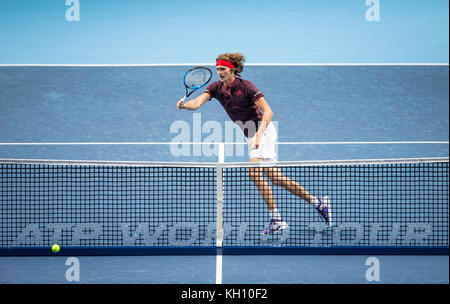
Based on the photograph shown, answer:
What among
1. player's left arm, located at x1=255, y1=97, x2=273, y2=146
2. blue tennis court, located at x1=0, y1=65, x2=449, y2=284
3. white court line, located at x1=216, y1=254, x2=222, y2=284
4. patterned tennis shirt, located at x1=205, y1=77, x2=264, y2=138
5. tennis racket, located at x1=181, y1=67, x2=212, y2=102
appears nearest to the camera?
white court line, located at x1=216, y1=254, x2=222, y2=284

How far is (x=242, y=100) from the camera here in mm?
5676

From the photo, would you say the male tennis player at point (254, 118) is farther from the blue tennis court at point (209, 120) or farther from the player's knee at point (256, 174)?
the blue tennis court at point (209, 120)

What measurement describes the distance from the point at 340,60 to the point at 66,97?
24.8ft

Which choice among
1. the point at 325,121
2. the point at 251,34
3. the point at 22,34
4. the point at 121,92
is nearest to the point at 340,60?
the point at 251,34

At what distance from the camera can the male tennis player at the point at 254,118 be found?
5468mm

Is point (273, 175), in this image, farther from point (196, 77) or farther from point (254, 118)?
point (196, 77)

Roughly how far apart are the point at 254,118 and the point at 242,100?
23 centimetres

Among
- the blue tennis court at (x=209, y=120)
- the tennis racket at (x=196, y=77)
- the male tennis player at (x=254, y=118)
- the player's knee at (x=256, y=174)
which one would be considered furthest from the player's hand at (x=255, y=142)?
the blue tennis court at (x=209, y=120)

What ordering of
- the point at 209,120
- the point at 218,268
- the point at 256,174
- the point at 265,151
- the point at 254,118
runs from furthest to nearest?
the point at 209,120
the point at 254,118
the point at 265,151
the point at 256,174
the point at 218,268

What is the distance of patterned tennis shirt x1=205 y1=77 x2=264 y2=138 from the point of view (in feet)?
18.5

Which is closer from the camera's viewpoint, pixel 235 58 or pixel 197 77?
pixel 235 58

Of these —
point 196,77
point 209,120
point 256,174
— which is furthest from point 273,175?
point 209,120

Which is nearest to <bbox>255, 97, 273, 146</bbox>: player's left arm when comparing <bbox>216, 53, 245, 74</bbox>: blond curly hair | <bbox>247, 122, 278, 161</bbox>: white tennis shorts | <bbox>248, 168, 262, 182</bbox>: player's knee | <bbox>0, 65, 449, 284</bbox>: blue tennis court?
<bbox>247, 122, 278, 161</bbox>: white tennis shorts

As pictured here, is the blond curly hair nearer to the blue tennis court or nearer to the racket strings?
the racket strings
